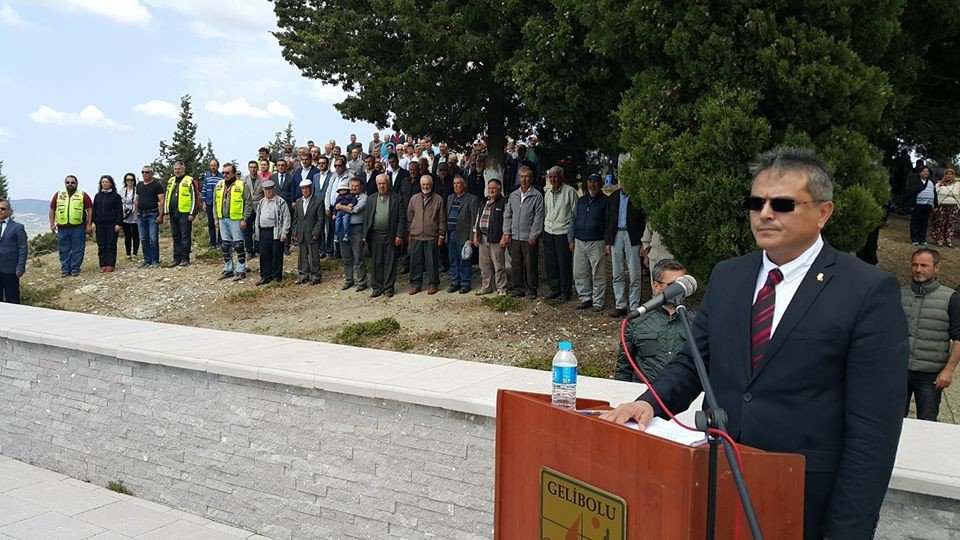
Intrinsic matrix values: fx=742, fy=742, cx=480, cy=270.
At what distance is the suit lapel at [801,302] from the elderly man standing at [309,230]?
1140cm

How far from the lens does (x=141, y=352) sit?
5.03 m

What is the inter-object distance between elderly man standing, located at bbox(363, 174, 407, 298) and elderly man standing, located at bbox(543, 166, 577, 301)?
2.50 metres

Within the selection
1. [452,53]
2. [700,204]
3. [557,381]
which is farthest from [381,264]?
[557,381]

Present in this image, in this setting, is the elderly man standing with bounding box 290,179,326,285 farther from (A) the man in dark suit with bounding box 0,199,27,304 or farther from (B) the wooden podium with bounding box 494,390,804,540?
(B) the wooden podium with bounding box 494,390,804,540

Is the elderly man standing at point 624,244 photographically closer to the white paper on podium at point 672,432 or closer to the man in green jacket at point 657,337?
the man in green jacket at point 657,337

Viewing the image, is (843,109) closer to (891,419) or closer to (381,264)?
(891,419)

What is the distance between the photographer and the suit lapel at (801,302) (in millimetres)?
2145

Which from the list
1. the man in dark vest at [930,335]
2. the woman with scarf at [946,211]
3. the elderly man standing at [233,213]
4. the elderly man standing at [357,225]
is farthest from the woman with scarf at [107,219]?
the woman with scarf at [946,211]

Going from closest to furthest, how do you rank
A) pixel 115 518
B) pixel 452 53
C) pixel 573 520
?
pixel 573 520 → pixel 115 518 → pixel 452 53

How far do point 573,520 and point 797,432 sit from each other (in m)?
0.71

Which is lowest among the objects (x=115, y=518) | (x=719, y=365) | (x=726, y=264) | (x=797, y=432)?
(x=115, y=518)

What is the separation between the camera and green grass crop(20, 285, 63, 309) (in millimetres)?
13539

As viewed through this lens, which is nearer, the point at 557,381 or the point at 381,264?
the point at 557,381

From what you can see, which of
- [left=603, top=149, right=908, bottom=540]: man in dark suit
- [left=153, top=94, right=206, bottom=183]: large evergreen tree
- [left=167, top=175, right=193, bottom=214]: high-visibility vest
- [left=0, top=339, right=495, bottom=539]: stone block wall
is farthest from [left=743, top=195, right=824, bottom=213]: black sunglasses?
[left=153, top=94, right=206, bottom=183]: large evergreen tree
